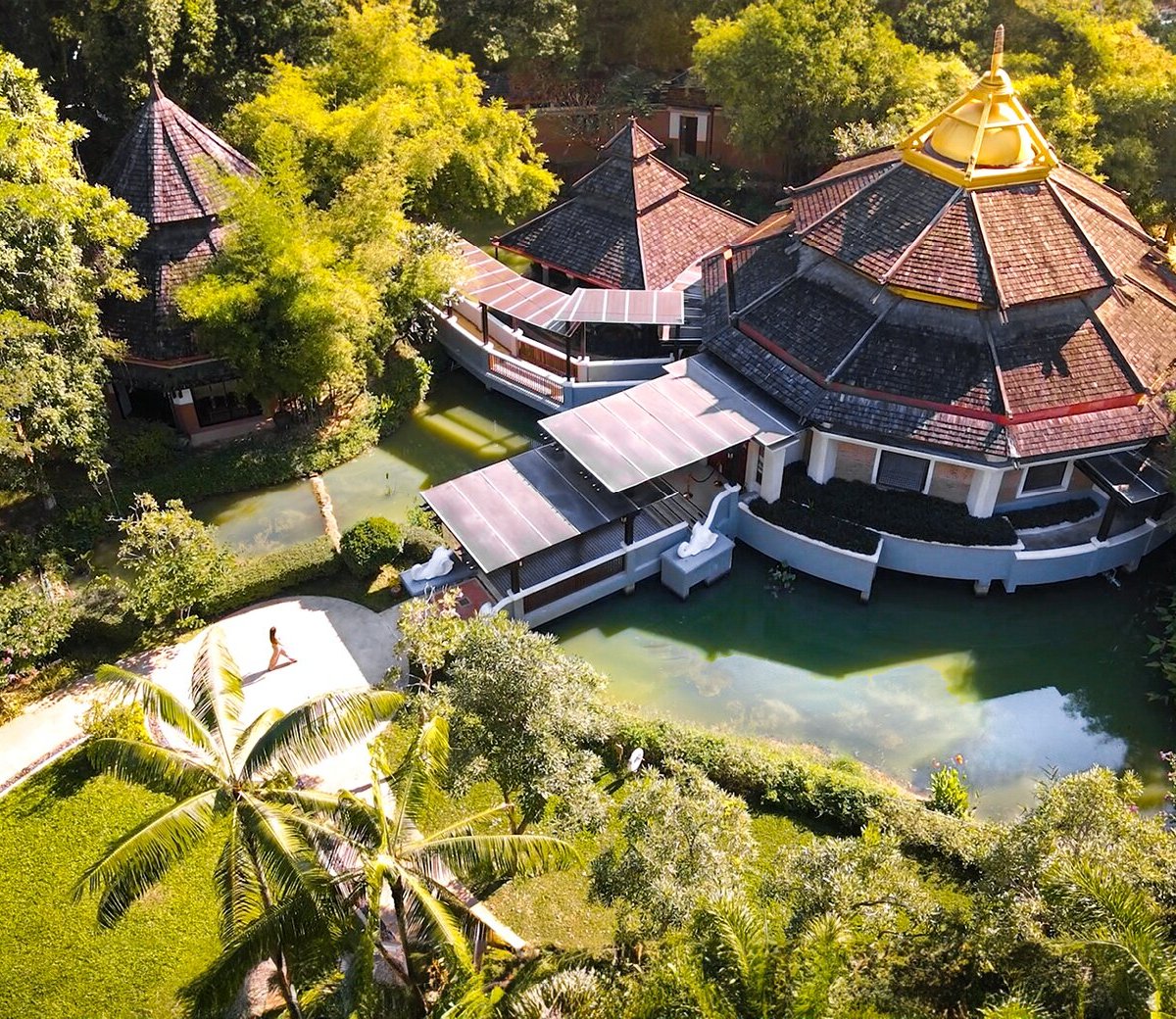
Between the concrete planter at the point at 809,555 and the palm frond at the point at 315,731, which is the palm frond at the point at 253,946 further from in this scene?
the concrete planter at the point at 809,555

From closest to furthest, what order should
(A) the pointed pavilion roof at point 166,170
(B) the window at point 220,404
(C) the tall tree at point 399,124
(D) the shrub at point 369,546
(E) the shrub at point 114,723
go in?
(E) the shrub at point 114,723
(D) the shrub at point 369,546
(A) the pointed pavilion roof at point 166,170
(B) the window at point 220,404
(C) the tall tree at point 399,124

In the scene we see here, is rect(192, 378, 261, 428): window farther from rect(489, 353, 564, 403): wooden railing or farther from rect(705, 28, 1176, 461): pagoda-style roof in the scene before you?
rect(705, 28, 1176, 461): pagoda-style roof

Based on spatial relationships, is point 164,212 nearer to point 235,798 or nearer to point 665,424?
point 665,424

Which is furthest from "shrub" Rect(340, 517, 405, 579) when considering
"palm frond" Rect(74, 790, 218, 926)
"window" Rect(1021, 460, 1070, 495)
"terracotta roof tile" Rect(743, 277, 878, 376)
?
"window" Rect(1021, 460, 1070, 495)

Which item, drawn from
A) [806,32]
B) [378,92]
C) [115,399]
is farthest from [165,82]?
[806,32]

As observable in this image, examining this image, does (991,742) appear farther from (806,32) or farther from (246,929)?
(806,32)

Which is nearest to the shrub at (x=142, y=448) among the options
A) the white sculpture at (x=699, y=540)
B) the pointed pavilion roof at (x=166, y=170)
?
the pointed pavilion roof at (x=166, y=170)
